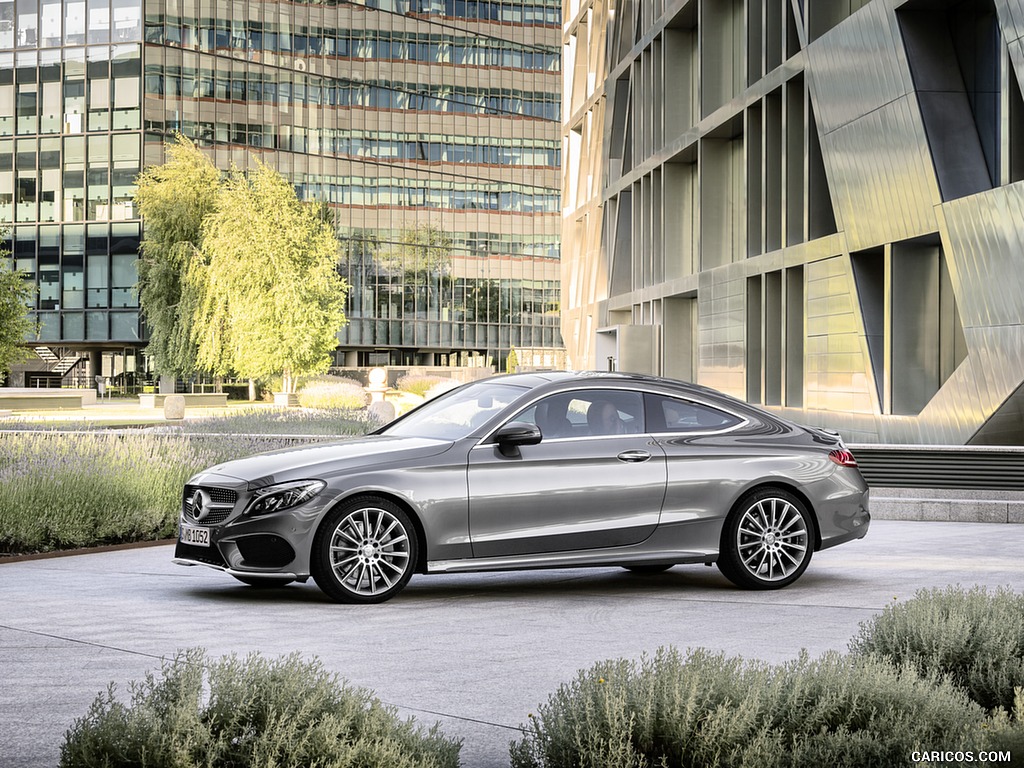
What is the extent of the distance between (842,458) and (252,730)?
7132 mm

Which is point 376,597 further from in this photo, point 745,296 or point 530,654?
point 745,296

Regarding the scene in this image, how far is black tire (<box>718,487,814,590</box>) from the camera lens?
992 centimetres

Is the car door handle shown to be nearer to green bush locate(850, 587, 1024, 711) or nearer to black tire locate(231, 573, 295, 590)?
black tire locate(231, 573, 295, 590)

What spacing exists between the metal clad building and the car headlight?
12.4 metres

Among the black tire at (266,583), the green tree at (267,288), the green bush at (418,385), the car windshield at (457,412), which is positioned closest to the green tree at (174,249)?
the green tree at (267,288)

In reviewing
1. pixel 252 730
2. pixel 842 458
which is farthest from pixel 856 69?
pixel 252 730

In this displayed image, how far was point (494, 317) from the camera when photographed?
102188 millimetres

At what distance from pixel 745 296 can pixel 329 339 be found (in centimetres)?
2759

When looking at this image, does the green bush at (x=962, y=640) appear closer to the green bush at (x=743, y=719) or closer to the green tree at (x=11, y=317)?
the green bush at (x=743, y=719)

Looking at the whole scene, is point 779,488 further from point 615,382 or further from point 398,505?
point 398,505

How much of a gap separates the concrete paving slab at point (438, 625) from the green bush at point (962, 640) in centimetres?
109

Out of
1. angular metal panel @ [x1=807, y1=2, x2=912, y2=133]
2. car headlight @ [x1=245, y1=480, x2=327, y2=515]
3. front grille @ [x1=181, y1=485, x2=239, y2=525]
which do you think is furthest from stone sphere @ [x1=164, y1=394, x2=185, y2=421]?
car headlight @ [x1=245, y1=480, x2=327, y2=515]

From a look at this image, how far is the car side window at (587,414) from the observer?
31.7 feet

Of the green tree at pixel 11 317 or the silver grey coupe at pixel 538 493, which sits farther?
the green tree at pixel 11 317
